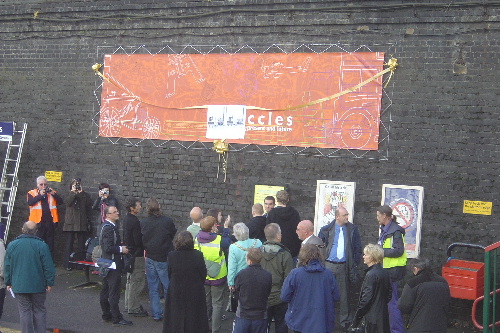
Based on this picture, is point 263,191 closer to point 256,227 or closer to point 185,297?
point 256,227

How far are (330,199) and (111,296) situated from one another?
13.8 feet

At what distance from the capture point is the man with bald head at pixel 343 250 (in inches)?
446

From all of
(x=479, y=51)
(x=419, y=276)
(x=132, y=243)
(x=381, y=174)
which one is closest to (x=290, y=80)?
(x=381, y=174)

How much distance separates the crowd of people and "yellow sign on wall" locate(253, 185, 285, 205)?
98 cm

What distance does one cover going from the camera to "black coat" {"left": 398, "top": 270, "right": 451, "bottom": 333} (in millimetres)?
8414

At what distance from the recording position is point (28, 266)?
9.48 metres

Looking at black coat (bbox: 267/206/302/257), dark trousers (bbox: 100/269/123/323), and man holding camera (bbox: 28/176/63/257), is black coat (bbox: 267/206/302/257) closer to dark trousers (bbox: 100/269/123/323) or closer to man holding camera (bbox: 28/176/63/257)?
dark trousers (bbox: 100/269/123/323)

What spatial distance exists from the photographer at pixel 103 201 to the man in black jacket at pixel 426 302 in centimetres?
751

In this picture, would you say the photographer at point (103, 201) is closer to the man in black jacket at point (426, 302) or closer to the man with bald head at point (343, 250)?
the man with bald head at point (343, 250)

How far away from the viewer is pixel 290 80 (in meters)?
13.2

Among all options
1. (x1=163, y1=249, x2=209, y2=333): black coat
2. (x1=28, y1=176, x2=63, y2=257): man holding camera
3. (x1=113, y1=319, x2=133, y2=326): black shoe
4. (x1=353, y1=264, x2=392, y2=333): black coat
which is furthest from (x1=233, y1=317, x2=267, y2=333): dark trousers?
(x1=28, y1=176, x2=63, y2=257): man holding camera

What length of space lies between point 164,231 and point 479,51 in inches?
232

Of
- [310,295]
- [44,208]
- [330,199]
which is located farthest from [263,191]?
[310,295]

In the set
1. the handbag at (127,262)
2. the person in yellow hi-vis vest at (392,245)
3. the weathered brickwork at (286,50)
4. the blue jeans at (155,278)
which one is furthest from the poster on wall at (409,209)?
the handbag at (127,262)
